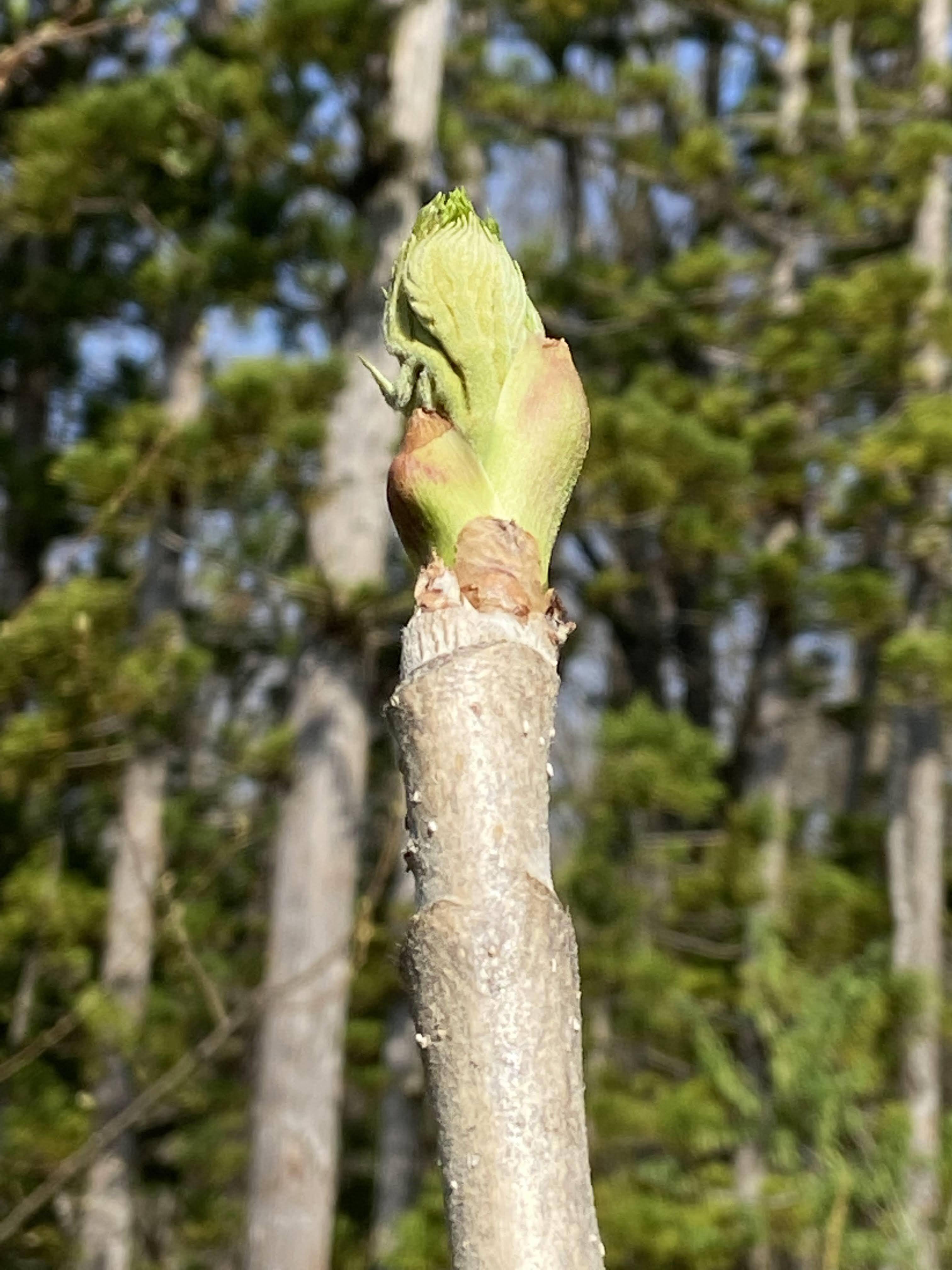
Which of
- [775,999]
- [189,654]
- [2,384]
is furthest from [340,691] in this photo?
[2,384]

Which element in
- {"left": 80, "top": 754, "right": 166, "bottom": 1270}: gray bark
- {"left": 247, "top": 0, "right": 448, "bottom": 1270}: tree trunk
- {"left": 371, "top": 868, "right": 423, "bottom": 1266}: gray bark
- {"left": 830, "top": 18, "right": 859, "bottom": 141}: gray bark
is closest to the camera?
{"left": 247, "top": 0, "right": 448, "bottom": 1270}: tree trunk

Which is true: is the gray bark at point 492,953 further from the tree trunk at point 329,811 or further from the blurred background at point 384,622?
the tree trunk at point 329,811

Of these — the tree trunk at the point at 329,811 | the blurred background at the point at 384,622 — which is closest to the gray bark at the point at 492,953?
the blurred background at the point at 384,622

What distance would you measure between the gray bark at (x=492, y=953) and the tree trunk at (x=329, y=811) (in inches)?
160

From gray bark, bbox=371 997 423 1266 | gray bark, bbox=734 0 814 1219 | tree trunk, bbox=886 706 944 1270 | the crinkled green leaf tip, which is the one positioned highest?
gray bark, bbox=734 0 814 1219

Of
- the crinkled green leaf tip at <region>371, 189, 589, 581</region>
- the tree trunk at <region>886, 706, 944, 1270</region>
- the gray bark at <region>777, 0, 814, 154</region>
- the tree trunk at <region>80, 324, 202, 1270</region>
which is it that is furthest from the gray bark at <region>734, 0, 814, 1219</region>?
the crinkled green leaf tip at <region>371, 189, 589, 581</region>

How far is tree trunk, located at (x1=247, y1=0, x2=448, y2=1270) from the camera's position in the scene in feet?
14.4

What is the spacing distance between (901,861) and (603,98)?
393 cm

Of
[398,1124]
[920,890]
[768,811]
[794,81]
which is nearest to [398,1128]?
[398,1124]

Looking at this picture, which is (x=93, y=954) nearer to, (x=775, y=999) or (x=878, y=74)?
(x=775, y=999)

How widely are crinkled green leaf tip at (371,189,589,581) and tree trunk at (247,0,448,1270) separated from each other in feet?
13.2

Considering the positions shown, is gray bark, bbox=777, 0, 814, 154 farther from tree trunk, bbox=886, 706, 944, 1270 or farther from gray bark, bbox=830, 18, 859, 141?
tree trunk, bbox=886, 706, 944, 1270

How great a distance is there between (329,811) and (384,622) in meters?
0.68

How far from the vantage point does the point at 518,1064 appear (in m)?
0.46
